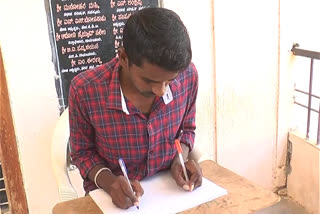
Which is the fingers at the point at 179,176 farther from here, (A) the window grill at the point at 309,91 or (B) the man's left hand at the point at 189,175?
(A) the window grill at the point at 309,91

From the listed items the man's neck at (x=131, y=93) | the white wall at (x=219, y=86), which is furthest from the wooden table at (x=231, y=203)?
the white wall at (x=219, y=86)

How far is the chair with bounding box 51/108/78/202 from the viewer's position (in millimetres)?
1399

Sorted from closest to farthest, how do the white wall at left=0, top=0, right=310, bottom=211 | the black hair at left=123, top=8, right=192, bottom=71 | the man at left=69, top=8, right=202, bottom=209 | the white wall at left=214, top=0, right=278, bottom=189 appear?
1. the black hair at left=123, top=8, right=192, bottom=71
2. the man at left=69, top=8, right=202, bottom=209
3. the white wall at left=0, top=0, right=310, bottom=211
4. the white wall at left=214, top=0, right=278, bottom=189

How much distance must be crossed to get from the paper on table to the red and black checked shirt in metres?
0.07

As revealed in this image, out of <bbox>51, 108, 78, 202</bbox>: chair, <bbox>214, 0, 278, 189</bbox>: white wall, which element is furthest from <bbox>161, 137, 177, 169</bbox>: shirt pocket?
<bbox>214, 0, 278, 189</bbox>: white wall

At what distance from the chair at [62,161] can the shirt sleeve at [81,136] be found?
249 mm

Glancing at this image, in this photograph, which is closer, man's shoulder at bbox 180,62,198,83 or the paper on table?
the paper on table

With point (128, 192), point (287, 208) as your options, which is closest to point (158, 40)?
point (128, 192)

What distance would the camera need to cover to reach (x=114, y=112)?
1117mm

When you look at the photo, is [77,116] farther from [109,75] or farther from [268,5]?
[268,5]

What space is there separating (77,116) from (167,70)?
34 centimetres

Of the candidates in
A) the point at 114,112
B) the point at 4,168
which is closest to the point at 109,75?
the point at 114,112

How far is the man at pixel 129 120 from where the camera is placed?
100cm

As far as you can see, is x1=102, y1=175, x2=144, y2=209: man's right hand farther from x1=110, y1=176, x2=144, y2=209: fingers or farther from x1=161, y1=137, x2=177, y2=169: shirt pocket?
x1=161, y1=137, x2=177, y2=169: shirt pocket
